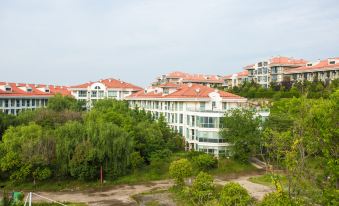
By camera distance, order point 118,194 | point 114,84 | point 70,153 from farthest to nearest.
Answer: point 114,84 → point 70,153 → point 118,194

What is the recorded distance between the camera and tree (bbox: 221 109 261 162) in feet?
89.4

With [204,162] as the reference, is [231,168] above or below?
below

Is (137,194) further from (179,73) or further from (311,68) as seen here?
(179,73)

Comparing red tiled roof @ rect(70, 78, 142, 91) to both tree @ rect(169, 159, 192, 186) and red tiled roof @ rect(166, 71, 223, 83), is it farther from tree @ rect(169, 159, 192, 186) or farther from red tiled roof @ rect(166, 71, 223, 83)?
tree @ rect(169, 159, 192, 186)

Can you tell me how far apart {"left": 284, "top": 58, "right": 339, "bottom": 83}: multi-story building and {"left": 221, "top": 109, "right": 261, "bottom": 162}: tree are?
24119 millimetres

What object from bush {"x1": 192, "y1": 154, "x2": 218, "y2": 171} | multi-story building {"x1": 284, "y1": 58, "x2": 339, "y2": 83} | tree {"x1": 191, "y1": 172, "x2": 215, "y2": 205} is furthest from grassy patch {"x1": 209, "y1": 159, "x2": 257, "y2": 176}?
multi-story building {"x1": 284, "y1": 58, "x2": 339, "y2": 83}

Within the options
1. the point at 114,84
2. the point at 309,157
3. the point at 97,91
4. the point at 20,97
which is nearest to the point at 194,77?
the point at 114,84

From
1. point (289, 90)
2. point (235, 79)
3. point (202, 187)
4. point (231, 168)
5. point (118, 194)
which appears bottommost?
point (118, 194)

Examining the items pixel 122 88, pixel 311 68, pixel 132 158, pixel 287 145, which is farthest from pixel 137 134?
pixel 311 68

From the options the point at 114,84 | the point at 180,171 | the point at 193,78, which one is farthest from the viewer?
the point at 193,78

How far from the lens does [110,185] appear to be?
24.2 meters

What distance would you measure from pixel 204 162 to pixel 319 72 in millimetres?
32041

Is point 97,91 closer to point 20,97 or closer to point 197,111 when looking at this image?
point 20,97

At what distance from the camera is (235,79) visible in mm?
A: 72625
